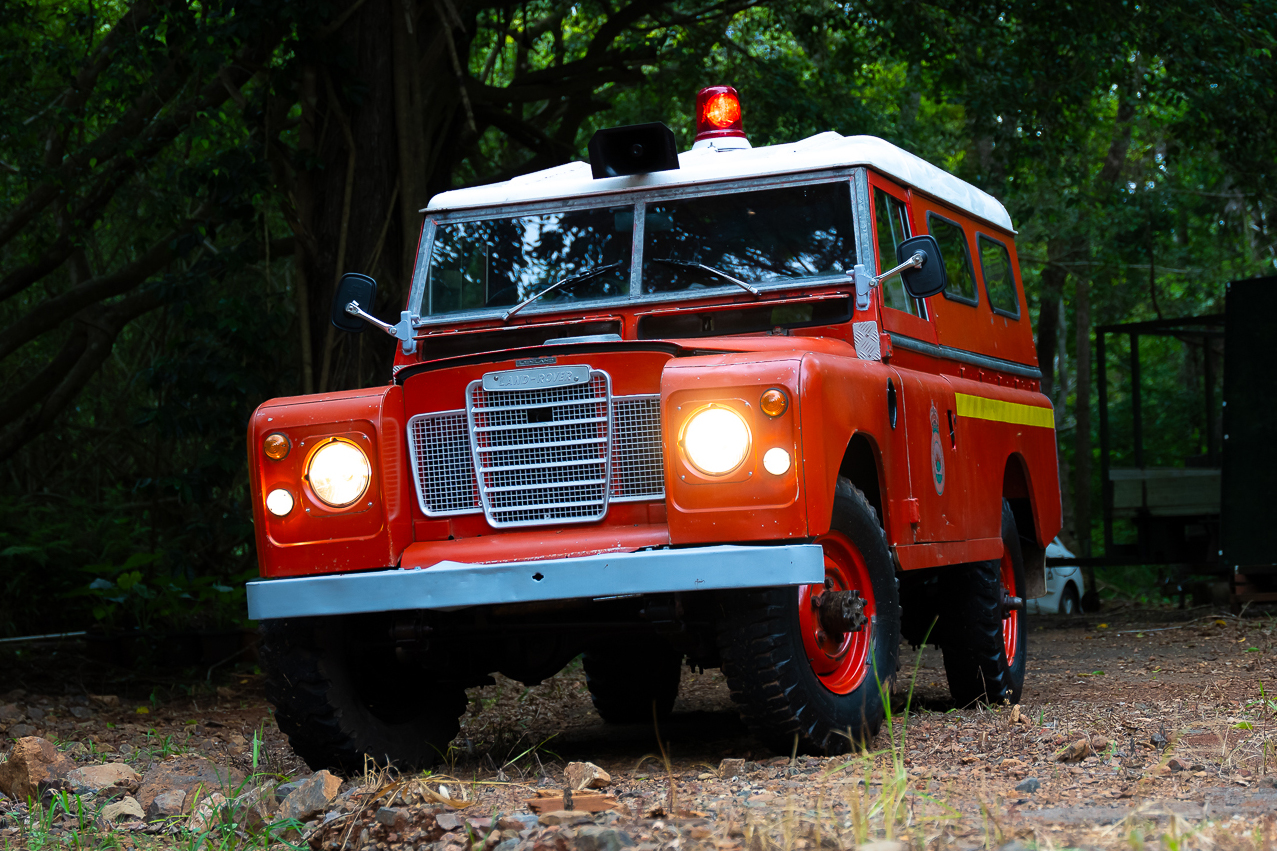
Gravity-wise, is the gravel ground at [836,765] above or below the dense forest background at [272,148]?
below

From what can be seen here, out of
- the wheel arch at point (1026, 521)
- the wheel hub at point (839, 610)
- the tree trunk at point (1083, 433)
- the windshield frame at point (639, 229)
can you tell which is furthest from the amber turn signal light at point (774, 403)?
the tree trunk at point (1083, 433)

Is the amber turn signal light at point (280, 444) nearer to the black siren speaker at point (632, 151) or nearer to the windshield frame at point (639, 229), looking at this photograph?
the windshield frame at point (639, 229)

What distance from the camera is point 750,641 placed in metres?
4.41

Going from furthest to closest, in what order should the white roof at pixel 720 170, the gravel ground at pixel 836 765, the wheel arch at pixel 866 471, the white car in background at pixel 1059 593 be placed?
the white car in background at pixel 1059 593 < the white roof at pixel 720 170 < the wheel arch at pixel 866 471 < the gravel ground at pixel 836 765

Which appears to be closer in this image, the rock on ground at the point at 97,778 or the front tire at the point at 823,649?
the front tire at the point at 823,649

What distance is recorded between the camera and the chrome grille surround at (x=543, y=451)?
187 inches

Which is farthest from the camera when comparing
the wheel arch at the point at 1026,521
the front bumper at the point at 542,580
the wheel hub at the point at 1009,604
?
the wheel arch at the point at 1026,521

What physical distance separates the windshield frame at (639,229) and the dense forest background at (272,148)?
128 inches

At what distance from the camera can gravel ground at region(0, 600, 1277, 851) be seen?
10.8 feet

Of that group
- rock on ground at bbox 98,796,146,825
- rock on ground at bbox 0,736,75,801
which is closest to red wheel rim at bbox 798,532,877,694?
rock on ground at bbox 98,796,146,825

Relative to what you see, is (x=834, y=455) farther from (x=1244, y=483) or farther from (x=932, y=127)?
(x=932, y=127)

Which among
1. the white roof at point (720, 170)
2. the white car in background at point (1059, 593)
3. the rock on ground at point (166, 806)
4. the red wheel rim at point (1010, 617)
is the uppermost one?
the white roof at point (720, 170)

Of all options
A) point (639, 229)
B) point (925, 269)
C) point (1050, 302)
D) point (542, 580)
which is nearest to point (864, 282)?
point (925, 269)

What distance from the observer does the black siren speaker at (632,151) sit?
5695mm
